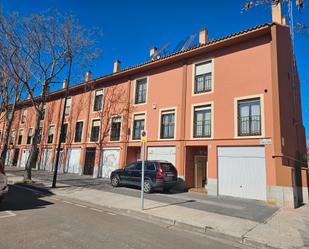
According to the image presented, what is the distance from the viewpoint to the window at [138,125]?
17.2 meters

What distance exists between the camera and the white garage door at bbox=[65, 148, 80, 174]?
69.7ft

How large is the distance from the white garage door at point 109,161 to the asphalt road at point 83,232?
10533 mm

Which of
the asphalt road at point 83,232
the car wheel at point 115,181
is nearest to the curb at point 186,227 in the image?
the asphalt road at point 83,232

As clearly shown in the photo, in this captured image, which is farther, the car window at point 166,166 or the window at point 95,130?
the window at point 95,130

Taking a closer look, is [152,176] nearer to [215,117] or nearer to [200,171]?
[200,171]

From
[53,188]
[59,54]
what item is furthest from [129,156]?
[59,54]

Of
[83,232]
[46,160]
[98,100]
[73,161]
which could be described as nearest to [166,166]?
[83,232]

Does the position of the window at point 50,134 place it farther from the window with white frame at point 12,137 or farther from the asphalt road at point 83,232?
the asphalt road at point 83,232

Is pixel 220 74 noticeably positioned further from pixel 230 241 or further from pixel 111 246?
pixel 111 246

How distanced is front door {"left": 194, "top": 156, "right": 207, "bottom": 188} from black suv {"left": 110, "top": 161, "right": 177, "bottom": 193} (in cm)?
273

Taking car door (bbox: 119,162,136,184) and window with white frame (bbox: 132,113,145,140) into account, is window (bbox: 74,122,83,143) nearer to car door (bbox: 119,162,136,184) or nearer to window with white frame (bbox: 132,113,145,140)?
window with white frame (bbox: 132,113,145,140)

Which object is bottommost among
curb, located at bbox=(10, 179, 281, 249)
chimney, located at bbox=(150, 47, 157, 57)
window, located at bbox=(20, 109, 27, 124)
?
curb, located at bbox=(10, 179, 281, 249)

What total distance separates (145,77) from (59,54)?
632 centimetres

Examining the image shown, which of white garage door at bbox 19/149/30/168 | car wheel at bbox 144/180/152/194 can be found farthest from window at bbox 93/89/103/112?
white garage door at bbox 19/149/30/168
